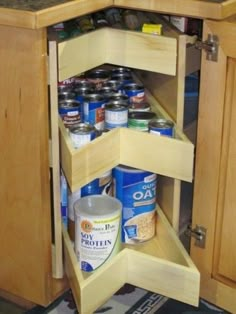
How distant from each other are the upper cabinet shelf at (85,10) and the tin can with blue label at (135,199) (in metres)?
0.42

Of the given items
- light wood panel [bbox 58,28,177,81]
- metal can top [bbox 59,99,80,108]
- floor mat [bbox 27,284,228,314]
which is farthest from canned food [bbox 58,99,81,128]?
floor mat [bbox 27,284,228,314]

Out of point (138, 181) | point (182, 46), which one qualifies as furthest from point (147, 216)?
point (182, 46)

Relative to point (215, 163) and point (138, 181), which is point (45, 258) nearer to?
point (138, 181)

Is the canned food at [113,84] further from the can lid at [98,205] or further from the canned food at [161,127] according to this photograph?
the can lid at [98,205]

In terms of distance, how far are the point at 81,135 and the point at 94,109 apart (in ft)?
0.41

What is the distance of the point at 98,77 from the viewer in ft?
5.73

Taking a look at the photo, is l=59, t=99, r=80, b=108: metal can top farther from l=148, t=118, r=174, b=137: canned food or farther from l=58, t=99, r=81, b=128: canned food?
l=148, t=118, r=174, b=137: canned food

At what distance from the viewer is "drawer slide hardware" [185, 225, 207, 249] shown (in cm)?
163

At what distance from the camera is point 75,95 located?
1.67m

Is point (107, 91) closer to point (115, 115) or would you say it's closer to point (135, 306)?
point (115, 115)

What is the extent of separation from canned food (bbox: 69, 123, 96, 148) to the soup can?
166mm

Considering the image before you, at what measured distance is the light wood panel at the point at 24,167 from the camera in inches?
55.9

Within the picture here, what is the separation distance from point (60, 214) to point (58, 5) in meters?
0.50

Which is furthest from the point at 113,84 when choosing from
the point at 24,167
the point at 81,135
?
the point at 24,167
